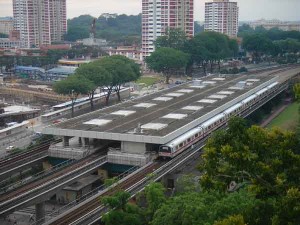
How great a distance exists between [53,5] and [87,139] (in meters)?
78.5

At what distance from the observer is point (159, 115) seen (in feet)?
103

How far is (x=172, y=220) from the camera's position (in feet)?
46.3

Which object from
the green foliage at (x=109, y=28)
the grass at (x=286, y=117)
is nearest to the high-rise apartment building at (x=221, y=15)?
the green foliage at (x=109, y=28)

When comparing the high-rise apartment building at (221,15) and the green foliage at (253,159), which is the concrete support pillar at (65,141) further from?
the high-rise apartment building at (221,15)

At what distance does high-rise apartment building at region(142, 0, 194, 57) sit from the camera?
7900 centimetres

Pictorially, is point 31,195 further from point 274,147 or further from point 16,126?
point 16,126

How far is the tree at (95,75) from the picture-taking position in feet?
148

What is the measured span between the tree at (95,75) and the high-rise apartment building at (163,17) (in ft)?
112

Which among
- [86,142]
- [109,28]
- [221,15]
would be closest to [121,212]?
→ [86,142]

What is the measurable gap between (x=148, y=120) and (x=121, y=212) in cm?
1423

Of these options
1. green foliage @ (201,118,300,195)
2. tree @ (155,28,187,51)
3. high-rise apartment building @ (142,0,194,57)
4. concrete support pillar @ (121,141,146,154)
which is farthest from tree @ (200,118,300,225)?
high-rise apartment building @ (142,0,194,57)

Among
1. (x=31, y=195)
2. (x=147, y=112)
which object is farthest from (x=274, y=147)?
(x=147, y=112)

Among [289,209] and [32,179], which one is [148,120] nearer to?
[32,179]

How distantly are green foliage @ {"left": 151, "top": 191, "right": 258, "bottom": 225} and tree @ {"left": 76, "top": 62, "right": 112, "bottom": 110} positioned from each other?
30712 millimetres
